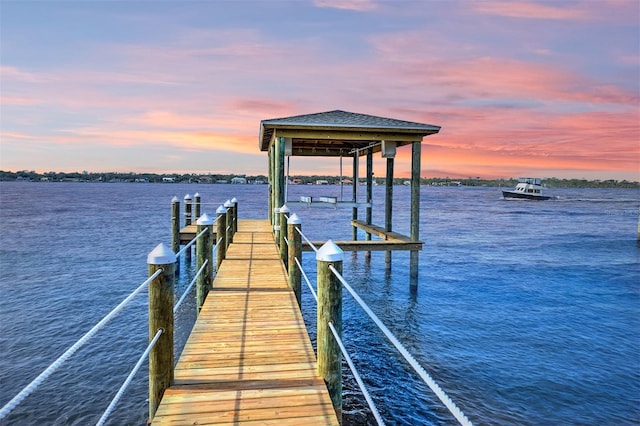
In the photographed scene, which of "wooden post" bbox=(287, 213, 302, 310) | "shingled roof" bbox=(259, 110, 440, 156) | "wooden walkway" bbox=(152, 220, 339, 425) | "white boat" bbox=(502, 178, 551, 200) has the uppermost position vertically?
"shingled roof" bbox=(259, 110, 440, 156)

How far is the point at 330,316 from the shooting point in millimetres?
3660

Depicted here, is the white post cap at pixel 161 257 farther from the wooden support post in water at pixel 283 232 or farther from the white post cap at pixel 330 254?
the wooden support post in water at pixel 283 232

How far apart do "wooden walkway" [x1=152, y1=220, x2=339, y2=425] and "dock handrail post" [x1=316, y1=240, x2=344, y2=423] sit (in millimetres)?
135

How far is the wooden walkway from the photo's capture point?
3.20 meters

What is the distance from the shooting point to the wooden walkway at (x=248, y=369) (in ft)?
10.5

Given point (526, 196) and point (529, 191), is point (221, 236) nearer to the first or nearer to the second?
point (529, 191)

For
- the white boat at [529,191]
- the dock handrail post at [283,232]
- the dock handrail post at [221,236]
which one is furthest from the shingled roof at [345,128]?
the white boat at [529,191]

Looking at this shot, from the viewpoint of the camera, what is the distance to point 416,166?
40.4ft

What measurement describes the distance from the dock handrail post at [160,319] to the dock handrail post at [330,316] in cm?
132

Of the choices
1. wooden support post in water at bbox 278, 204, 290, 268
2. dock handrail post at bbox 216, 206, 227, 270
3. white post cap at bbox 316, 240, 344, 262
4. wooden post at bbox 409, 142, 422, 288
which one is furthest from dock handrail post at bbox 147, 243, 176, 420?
wooden post at bbox 409, 142, 422, 288

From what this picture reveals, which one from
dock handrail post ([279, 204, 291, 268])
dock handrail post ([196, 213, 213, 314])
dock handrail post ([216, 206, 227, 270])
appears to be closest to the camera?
dock handrail post ([196, 213, 213, 314])

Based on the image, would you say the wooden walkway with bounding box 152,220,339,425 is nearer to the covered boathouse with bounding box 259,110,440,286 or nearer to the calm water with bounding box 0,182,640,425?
the calm water with bounding box 0,182,640,425

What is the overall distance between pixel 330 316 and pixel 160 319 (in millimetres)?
1485

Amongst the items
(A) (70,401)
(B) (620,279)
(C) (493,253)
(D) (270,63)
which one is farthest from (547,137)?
(A) (70,401)
